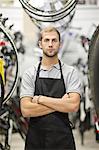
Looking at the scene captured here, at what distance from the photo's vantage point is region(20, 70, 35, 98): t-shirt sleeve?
6.68ft

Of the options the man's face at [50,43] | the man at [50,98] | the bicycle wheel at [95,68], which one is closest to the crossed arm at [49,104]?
the man at [50,98]

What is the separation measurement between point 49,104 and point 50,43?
16.2 inches

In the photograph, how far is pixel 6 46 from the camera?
2195mm

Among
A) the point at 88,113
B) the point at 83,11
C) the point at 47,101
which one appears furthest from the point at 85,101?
the point at 83,11

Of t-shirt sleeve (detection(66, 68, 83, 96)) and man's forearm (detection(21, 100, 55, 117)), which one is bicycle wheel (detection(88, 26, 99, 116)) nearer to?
t-shirt sleeve (detection(66, 68, 83, 96))

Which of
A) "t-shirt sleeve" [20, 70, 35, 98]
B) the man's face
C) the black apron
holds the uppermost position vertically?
the man's face

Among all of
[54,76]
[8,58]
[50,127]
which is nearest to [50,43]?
Result: [54,76]

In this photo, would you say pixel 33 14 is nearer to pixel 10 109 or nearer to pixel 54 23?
pixel 54 23

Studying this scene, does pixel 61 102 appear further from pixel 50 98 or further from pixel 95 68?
pixel 95 68

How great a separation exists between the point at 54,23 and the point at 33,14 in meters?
0.17

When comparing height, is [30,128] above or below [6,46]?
Result: below

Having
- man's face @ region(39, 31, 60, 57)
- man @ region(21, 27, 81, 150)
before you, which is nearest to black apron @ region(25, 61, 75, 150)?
man @ region(21, 27, 81, 150)

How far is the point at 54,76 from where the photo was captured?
206cm

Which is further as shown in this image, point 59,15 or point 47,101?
point 59,15
